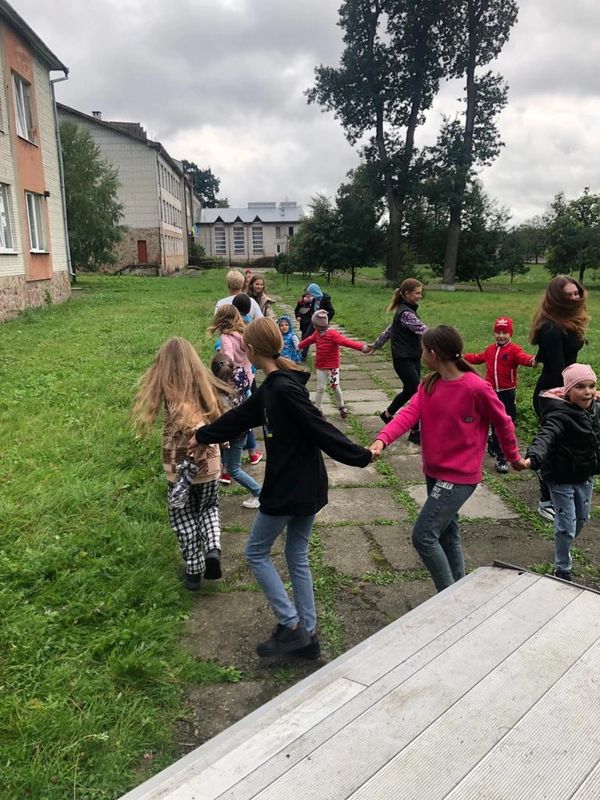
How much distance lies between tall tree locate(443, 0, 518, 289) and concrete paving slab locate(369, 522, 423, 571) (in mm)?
28245

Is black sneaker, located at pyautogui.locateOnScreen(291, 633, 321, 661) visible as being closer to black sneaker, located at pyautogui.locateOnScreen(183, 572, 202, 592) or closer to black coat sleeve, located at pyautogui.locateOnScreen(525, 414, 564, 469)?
black sneaker, located at pyautogui.locateOnScreen(183, 572, 202, 592)

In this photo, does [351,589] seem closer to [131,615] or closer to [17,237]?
[131,615]

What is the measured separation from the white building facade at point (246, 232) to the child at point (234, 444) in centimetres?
7124

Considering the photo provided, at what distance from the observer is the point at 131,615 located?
3125 mm

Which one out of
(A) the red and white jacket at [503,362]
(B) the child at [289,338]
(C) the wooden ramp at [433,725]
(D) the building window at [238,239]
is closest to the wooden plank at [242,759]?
(C) the wooden ramp at [433,725]

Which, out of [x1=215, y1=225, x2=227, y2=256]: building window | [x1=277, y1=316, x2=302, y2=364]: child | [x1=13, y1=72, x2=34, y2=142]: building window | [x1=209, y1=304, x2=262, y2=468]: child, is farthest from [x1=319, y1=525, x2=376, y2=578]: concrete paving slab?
[x1=215, y1=225, x2=227, y2=256]: building window

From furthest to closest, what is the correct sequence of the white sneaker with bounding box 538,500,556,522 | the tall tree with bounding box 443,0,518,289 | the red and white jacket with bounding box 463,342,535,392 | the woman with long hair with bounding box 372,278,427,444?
the tall tree with bounding box 443,0,518,289
the woman with long hair with bounding box 372,278,427,444
the red and white jacket with bounding box 463,342,535,392
the white sneaker with bounding box 538,500,556,522

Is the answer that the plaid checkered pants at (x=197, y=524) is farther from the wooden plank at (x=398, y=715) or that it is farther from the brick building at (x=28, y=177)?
the brick building at (x=28, y=177)

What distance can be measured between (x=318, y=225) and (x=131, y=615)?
31.6 m

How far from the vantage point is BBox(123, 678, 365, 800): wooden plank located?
1.48 m

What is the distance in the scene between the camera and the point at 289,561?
117 inches

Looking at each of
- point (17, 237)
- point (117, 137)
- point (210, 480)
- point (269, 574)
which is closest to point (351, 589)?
point (269, 574)

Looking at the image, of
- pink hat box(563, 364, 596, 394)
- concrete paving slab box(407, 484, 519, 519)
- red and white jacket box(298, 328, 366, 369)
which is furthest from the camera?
red and white jacket box(298, 328, 366, 369)

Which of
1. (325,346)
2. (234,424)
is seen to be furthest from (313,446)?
(325,346)
